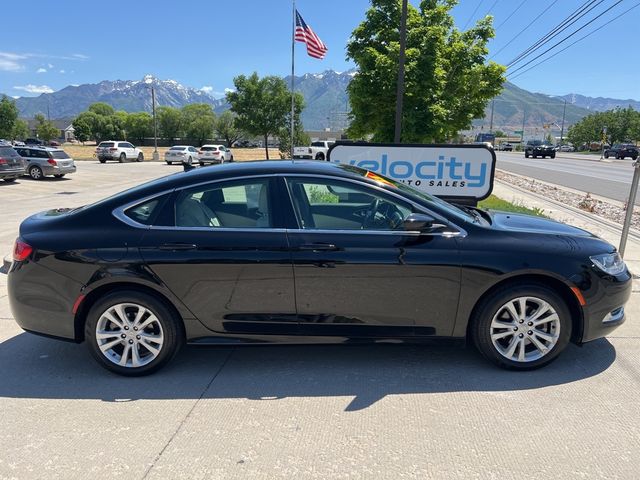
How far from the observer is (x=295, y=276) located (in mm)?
3502

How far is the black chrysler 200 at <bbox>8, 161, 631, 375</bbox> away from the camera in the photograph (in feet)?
11.5

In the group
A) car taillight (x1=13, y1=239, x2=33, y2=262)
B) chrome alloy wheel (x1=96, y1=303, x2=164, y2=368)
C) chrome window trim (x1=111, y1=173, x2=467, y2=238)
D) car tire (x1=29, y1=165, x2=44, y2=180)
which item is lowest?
car tire (x1=29, y1=165, x2=44, y2=180)

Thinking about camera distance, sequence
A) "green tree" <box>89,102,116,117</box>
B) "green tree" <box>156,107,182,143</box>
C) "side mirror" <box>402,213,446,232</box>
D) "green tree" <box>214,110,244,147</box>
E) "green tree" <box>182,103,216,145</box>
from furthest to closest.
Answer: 1. "green tree" <box>89,102,116,117</box>
2. "green tree" <box>156,107,182,143</box>
3. "green tree" <box>214,110,244,147</box>
4. "green tree" <box>182,103,216,145</box>
5. "side mirror" <box>402,213,446,232</box>

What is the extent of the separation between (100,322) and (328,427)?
1.87 meters

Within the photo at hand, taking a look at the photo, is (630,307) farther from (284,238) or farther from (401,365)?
(284,238)

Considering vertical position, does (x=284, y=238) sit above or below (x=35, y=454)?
above

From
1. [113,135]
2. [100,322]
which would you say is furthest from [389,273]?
[113,135]

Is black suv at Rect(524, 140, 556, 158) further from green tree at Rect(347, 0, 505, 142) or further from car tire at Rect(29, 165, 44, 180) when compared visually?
car tire at Rect(29, 165, 44, 180)

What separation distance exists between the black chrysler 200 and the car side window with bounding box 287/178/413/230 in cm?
1

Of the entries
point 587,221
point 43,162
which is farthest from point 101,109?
point 587,221

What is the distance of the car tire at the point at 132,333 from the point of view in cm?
356

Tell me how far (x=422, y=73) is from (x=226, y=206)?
11318 millimetres

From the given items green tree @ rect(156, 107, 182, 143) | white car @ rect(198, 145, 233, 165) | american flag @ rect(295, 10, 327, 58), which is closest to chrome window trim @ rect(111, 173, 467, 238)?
american flag @ rect(295, 10, 327, 58)

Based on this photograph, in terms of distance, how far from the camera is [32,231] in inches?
146
